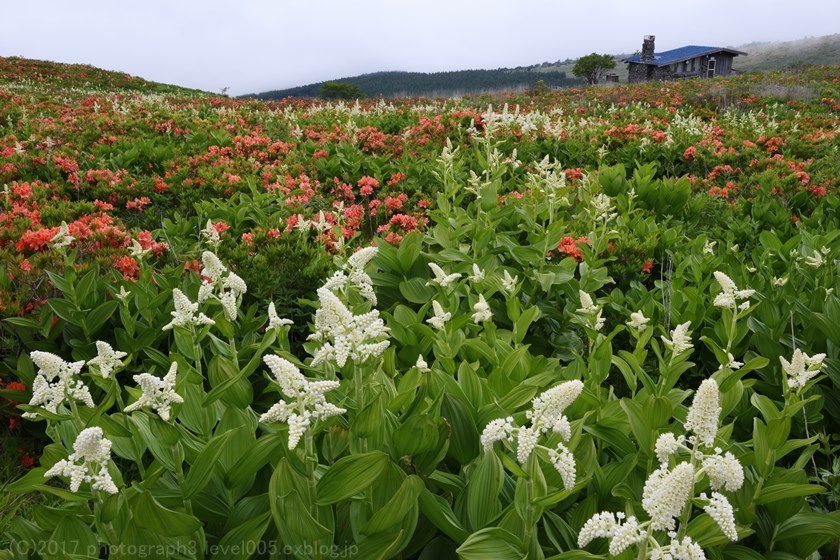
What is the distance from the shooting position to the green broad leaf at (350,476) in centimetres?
189

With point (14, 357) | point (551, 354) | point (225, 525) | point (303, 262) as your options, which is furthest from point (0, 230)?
point (551, 354)

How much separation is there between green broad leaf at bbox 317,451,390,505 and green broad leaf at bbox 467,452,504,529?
45 cm

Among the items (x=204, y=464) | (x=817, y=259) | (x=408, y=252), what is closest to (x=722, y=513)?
(x=204, y=464)

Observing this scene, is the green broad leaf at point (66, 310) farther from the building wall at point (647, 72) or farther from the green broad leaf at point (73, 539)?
the building wall at point (647, 72)

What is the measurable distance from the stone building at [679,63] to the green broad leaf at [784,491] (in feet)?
162

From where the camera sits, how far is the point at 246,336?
12.2ft

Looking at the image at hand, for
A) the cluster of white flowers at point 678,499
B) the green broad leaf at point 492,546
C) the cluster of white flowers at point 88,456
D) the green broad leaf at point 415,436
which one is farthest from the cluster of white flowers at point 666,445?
the cluster of white flowers at point 88,456

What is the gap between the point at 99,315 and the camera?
3.93m

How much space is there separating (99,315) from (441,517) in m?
3.08

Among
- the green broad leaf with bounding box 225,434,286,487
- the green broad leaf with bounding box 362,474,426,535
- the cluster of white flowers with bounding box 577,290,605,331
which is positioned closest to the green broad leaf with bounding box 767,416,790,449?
the cluster of white flowers with bounding box 577,290,605,331

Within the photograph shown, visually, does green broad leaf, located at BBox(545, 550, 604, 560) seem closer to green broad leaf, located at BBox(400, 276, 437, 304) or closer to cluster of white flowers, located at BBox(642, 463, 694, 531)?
cluster of white flowers, located at BBox(642, 463, 694, 531)

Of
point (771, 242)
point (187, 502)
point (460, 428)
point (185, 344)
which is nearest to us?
point (187, 502)

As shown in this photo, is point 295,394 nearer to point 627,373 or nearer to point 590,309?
point 590,309

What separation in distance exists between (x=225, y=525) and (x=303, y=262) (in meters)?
2.76
